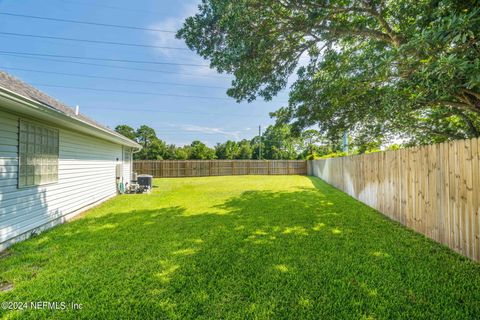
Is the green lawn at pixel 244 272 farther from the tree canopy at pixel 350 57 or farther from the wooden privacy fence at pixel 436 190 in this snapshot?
the tree canopy at pixel 350 57

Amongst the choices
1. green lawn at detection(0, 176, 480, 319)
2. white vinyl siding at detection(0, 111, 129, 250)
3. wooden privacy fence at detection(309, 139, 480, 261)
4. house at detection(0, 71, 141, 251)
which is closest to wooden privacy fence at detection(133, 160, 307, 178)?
white vinyl siding at detection(0, 111, 129, 250)

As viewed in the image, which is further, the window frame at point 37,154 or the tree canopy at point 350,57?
the window frame at point 37,154

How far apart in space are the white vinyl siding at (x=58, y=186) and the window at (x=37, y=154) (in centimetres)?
12

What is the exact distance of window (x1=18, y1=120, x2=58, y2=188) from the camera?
13.4ft

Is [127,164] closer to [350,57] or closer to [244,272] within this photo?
[244,272]

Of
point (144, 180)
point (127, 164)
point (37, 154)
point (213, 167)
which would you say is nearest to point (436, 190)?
point (37, 154)

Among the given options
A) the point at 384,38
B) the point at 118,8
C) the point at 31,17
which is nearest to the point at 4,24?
the point at 31,17

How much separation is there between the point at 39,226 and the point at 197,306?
4.34 meters

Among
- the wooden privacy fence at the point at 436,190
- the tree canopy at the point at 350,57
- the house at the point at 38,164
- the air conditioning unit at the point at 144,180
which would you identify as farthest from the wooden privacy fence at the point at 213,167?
the wooden privacy fence at the point at 436,190

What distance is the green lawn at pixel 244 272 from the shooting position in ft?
6.59

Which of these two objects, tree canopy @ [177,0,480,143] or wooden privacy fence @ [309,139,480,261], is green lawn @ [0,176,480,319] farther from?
tree canopy @ [177,0,480,143]

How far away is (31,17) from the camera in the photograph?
9625 millimetres

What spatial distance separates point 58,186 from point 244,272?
504cm

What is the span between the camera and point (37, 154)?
14.6 ft
